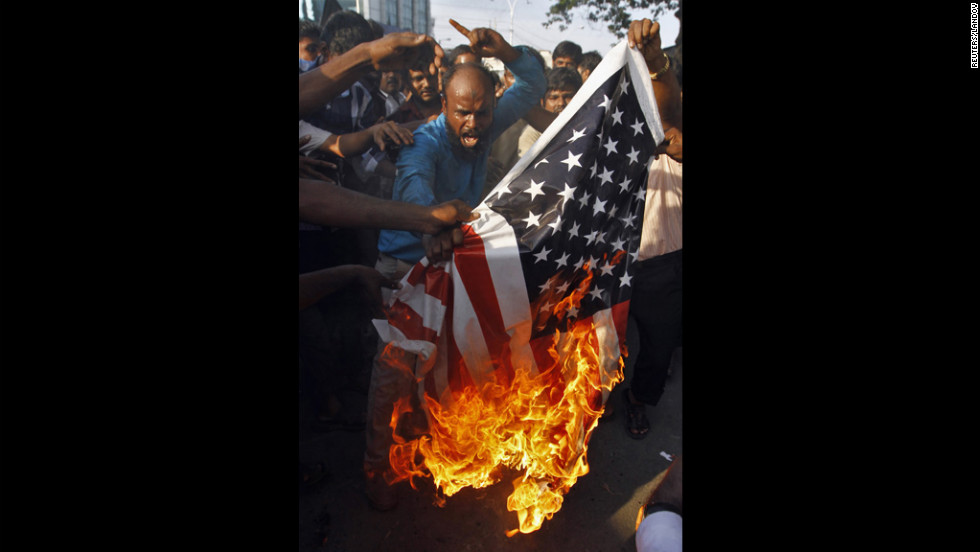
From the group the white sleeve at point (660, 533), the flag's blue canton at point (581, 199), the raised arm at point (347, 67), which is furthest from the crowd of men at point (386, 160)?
the white sleeve at point (660, 533)

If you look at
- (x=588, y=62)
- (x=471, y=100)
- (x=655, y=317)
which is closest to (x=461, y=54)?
(x=471, y=100)

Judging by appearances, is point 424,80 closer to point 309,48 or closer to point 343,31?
point 343,31

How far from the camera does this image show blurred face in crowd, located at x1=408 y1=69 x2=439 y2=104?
10.3ft

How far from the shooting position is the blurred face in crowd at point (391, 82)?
3141 mm

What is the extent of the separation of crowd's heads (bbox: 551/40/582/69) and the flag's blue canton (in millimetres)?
525

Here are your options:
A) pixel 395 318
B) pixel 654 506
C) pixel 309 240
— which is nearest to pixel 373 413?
pixel 395 318

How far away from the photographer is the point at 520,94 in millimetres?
3303

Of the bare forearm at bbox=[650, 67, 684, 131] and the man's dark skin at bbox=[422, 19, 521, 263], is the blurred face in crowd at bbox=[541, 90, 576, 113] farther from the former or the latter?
the bare forearm at bbox=[650, 67, 684, 131]

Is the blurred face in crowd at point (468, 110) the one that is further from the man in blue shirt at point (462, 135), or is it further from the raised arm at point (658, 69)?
the raised arm at point (658, 69)

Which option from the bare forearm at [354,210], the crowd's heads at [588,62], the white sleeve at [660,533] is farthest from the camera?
the crowd's heads at [588,62]

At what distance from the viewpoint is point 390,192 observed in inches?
123

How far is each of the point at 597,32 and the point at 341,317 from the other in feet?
8.59

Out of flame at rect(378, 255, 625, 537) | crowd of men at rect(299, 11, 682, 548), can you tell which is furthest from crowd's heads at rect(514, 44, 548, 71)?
flame at rect(378, 255, 625, 537)

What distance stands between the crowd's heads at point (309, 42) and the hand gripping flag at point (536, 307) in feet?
5.01
